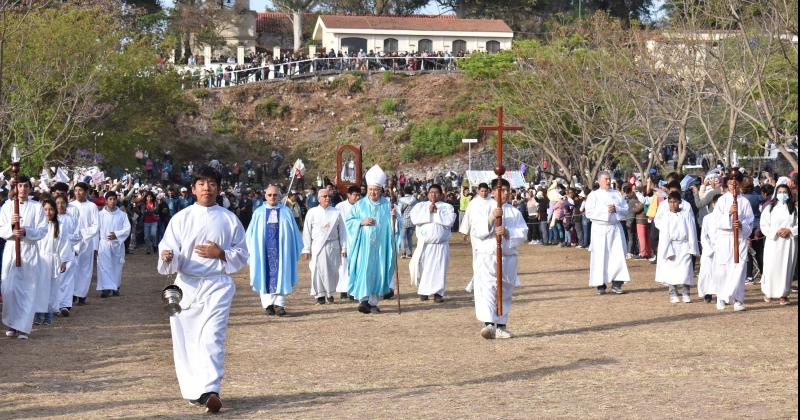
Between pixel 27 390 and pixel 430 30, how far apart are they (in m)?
70.1

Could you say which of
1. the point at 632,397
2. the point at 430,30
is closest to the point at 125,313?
the point at 632,397

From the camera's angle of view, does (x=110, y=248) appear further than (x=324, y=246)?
Yes

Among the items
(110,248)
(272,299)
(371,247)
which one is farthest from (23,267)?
(110,248)

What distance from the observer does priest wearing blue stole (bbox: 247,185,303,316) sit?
17.4 metres

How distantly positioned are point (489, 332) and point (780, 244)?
508 cm

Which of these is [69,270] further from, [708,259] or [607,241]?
[708,259]

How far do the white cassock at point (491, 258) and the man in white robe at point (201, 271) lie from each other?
4479 mm

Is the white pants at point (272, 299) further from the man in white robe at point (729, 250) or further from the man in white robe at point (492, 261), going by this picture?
the man in white robe at point (729, 250)

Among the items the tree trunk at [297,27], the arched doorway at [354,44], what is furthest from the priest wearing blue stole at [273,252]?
the tree trunk at [297,27]

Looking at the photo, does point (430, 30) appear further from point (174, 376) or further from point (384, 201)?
point (174, 376)

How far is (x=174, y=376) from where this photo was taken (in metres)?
11.9

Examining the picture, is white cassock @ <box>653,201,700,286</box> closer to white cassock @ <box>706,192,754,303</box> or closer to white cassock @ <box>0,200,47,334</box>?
white cassock @ <box>706,192,754,303</box>

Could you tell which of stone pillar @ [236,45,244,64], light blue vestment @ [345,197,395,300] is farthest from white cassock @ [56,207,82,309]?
stone pillar @ [236,45,244,64]

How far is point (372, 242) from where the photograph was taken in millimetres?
18469
